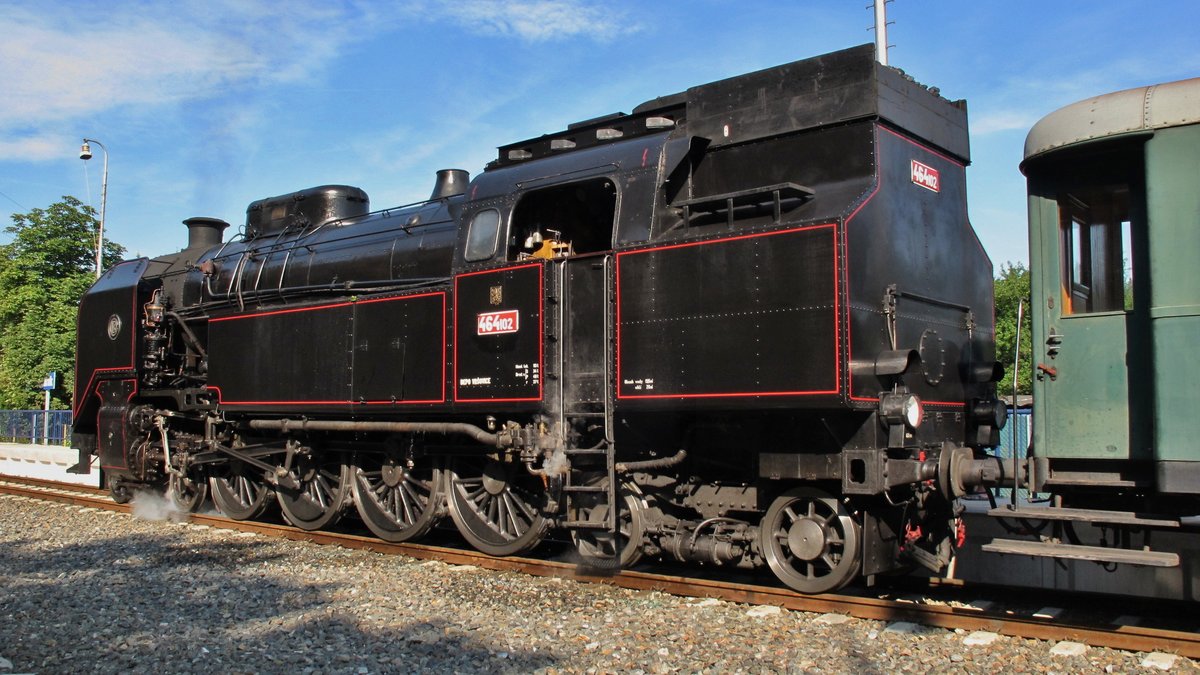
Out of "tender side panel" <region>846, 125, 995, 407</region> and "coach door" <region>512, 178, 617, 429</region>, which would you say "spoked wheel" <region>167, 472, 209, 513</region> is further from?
"tender side panel" <region>846, 125, 995, 407</region>

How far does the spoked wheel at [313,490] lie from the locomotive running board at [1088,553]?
710 cm

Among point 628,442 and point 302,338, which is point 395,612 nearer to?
point 628,442

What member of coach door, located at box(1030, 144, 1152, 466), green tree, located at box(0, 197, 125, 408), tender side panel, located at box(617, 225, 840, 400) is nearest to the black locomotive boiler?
tender side panel, located at box(617, 225, 840, 400)

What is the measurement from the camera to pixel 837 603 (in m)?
6.51

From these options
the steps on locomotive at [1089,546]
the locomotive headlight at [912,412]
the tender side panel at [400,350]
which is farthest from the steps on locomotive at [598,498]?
the steps on locomotive at [1089,546]

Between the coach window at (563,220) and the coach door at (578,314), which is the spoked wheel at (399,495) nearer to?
the coach door at (578,314)

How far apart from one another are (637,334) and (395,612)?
2.68 meters

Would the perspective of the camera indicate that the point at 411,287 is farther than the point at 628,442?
Yes

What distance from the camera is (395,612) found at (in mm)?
6750

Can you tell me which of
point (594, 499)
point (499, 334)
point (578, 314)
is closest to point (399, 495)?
point (499, 334)

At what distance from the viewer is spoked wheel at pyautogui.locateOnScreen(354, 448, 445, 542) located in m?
9.38

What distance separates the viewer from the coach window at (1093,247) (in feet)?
19.7

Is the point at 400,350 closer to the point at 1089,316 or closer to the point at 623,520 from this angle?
the point at 623,520

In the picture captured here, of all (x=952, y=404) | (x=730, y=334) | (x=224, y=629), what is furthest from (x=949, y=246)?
(x=224, y=629)
